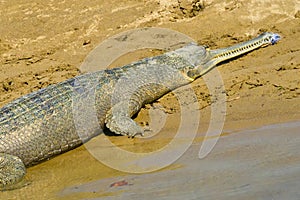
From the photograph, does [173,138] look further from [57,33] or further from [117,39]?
[57,33]

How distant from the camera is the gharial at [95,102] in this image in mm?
6570

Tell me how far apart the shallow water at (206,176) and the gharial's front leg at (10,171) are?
0.13 meters

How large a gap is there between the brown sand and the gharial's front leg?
14.0 inches

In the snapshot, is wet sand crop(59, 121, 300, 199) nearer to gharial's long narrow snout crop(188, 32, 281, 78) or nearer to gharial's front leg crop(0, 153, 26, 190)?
gharial's front leg crop(0, 153, 26, 190)

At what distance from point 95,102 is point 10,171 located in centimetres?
155

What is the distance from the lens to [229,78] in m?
8.05

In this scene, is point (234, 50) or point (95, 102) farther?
point (234, 50)

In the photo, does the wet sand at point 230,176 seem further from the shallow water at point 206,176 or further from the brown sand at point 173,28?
the brown sand at point 173,28


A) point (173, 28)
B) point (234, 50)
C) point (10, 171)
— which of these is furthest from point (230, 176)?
point (173, 28)

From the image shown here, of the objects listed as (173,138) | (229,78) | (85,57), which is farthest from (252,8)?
(173,138)

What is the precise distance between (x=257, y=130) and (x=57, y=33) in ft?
15.2

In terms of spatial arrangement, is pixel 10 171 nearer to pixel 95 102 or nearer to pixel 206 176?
pixel 95 102

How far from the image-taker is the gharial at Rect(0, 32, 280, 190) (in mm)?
6570

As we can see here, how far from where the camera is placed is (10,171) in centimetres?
624
